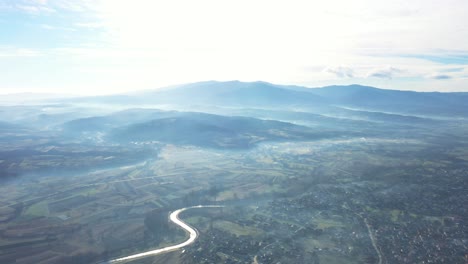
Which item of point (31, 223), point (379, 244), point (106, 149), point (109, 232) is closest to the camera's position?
point (379, 244)

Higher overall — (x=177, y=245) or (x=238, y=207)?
(x=238, y=207)

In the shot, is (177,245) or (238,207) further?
(238,207)

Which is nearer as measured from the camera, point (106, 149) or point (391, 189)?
point (391, 189)

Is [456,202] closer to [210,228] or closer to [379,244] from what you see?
[379,244]

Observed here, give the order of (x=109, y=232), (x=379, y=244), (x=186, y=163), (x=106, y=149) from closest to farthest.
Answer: (x=379, y=244) → (x=109, y=232) → (x=186, y=163) → (x=106, y=149)

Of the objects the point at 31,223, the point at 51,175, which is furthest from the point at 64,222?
the point at 51,175

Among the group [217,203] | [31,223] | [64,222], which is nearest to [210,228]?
[217,203]

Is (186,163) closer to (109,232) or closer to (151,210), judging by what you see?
(151,210)

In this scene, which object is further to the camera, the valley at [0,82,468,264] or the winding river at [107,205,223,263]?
the valley at [0,82,468,264]

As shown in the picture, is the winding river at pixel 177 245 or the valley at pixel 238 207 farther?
the valley at pixel 238 207
